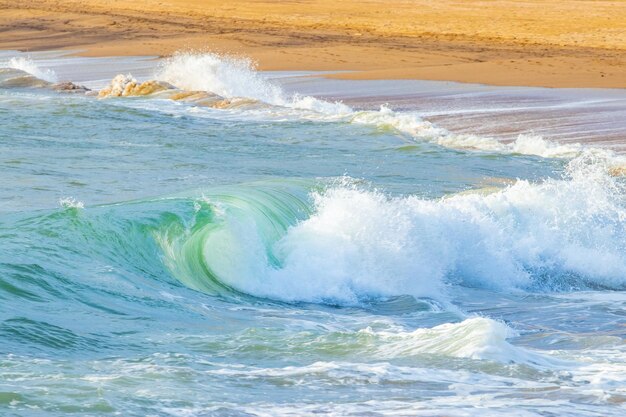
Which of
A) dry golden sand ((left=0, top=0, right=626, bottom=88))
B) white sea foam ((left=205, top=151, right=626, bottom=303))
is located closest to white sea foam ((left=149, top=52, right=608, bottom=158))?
dry golden sand ((left=0, top=0, right=626, bottom=88))

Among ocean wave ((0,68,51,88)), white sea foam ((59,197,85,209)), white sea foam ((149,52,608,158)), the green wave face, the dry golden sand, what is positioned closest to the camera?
the green wave face

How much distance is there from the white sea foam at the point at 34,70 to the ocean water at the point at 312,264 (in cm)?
742

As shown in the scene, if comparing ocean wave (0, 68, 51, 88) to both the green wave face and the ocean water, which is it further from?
the green wave face

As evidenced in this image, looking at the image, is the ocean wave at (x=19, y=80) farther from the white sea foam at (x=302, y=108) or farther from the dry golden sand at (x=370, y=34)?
the dry golden sand at (x=370, y=34)

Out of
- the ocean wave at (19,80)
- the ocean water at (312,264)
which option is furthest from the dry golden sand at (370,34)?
the ocean water at (312,264)

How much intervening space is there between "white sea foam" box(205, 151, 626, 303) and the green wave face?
2cm

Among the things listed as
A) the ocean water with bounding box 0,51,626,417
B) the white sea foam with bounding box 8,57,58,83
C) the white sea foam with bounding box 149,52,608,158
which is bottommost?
the ocean water with bounding box 0,51,626,417

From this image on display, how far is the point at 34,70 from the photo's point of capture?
2766 centimetres

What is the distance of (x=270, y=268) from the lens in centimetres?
961

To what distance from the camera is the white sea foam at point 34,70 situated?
26837 millimetres

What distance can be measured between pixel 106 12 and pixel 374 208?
112ft

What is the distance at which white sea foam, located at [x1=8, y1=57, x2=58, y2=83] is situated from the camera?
26.8 metres

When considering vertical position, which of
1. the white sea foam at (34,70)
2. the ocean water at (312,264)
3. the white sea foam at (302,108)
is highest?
the white sea foam at (34,70)

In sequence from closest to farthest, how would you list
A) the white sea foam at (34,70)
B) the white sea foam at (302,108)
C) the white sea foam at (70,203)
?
the white sea foam at (70,203) < the white sea foam at (302,108) < the white sea foam at (34,70)
